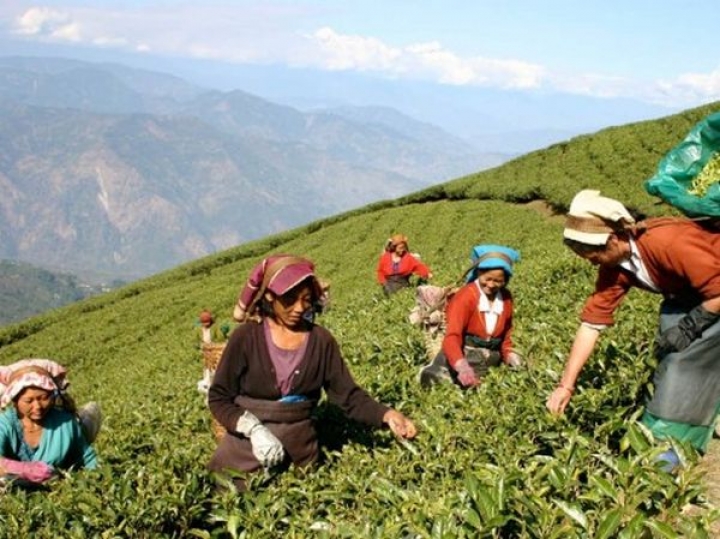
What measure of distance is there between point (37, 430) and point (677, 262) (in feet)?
16.3

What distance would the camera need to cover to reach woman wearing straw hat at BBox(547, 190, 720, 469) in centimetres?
400

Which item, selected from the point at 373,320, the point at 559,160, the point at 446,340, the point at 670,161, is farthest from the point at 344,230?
the point at 670,161

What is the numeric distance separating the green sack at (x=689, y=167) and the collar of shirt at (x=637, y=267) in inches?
14.5

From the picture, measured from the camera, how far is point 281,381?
4758mm

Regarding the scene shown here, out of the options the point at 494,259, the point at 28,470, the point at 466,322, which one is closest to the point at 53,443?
the point at 28,470

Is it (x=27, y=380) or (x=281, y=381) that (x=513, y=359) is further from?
(x=27, y=380)

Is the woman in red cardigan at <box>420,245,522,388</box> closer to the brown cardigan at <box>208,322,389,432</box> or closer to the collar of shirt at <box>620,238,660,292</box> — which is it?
the brown cardigan at <box>208,322,389,432</box>

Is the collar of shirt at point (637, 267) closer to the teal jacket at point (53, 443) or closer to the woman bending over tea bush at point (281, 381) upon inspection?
the woman bending over tea bush at point (281, 381)

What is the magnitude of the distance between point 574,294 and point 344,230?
28564 mm

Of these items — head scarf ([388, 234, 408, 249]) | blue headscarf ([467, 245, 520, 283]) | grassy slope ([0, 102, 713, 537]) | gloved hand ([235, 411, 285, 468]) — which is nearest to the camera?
grassy slope ([0, 102, 713, 537])

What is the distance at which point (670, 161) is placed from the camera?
4.31 metres

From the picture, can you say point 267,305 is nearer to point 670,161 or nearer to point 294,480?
point 294,480

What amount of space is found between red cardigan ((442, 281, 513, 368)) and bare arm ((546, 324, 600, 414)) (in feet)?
6.30

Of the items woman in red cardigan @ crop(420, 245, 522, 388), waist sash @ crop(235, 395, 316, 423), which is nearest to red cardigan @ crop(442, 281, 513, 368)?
woman in red cardigan @ crop(420, 245, 522, 388)
